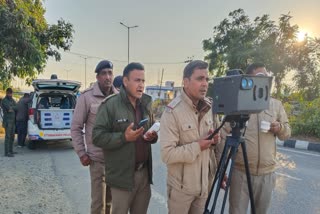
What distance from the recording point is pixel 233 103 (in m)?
1.88

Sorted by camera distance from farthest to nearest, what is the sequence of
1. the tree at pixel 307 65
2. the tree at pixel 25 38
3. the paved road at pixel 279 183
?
the tree at pixel 307 65
the tree at pixel 25 38
the paved road at pixel 279 183

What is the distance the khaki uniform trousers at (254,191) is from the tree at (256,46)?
49.8 feet

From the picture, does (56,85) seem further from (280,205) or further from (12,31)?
(280,205)

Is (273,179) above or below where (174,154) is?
Result: below

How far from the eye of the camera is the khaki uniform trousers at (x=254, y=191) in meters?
2.62

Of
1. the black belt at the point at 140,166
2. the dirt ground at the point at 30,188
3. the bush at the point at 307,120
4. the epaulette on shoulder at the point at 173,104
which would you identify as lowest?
the dirt ground at the point at 30,188

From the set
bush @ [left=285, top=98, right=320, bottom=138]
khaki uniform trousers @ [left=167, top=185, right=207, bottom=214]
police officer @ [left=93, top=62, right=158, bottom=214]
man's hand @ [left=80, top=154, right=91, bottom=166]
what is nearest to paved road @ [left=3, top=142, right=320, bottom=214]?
man's hand @ [left=80, top=154, right=91, bottom=166]

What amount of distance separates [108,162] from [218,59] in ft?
72.8

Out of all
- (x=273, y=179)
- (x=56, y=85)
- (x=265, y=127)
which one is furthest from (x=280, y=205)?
(x=56, y=85)

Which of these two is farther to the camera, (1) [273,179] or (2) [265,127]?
(1) [273,179]

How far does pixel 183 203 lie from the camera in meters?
2.25

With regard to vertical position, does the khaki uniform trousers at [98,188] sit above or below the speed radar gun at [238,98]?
below

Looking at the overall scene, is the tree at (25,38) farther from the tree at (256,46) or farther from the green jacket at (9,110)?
the tree at (256,46)

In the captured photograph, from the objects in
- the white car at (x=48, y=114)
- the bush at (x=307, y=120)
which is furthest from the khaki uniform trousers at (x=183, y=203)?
the bush at (x=307, y=120)
